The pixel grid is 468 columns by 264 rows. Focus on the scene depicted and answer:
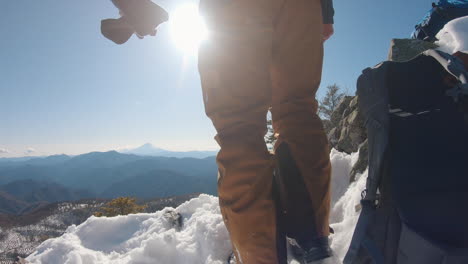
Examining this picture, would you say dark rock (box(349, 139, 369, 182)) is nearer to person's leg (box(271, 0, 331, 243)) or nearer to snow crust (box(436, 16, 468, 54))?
snow crust (box(436, 16, 468, 54))

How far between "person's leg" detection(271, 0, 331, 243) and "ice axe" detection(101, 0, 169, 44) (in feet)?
2.47

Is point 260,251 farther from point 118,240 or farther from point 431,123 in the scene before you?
point 118,240

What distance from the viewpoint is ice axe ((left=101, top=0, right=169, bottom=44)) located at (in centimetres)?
138

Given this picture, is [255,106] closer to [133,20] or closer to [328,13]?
[133,20]

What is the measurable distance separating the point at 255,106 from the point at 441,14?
474cm

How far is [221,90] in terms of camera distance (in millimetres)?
996

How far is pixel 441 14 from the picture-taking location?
3.87 metres

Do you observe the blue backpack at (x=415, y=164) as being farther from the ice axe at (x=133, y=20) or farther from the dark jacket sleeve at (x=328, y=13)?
the ice axe at (x=133, y=20)

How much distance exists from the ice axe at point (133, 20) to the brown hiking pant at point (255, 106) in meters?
0.45

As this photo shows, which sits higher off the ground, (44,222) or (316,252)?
(316,252)

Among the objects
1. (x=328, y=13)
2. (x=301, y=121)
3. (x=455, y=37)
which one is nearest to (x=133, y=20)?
(x=301, y=121)

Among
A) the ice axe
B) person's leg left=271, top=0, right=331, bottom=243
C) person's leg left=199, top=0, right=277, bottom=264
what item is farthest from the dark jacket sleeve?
the ice axe

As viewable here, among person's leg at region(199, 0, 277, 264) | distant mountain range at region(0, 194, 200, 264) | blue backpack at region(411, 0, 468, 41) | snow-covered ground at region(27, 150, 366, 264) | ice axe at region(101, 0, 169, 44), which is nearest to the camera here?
person's leg at region(199, 0, 277, 264)

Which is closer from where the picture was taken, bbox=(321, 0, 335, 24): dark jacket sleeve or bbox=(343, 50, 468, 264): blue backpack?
bbox=(343, 50, 468, 264): blue backpack
